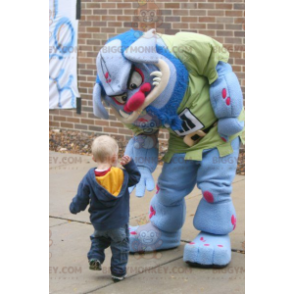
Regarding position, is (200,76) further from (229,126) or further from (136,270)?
(136,270)

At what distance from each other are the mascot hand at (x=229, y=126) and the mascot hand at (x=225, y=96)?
3 cm

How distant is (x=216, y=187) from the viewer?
5047 millimetres

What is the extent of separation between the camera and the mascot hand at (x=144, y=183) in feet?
16.4

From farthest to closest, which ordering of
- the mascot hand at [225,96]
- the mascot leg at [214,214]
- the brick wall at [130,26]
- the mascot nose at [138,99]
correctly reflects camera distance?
the brick wall at [130,26], the mascot leg at [214,214], the mascot hand at [225,96], the mascot nose at [138,99]

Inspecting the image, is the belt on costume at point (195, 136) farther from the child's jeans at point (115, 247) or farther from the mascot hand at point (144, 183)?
the child's jeans at point (115, 247)

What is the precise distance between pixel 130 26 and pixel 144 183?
15.9ft

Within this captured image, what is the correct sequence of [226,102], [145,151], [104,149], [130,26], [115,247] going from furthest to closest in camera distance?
[130,26] → [145,151] → [226,102] → [115,247] → [104,149]

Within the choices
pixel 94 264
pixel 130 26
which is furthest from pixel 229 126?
pixel 130 26

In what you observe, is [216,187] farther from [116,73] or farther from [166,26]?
[166,26]

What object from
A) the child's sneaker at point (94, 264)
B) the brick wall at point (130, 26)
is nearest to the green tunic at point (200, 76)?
the child's sneaker at point (94, 264)

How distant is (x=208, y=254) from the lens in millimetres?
4992

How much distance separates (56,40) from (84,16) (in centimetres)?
59

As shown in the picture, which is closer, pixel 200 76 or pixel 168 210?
pixel 200 76
